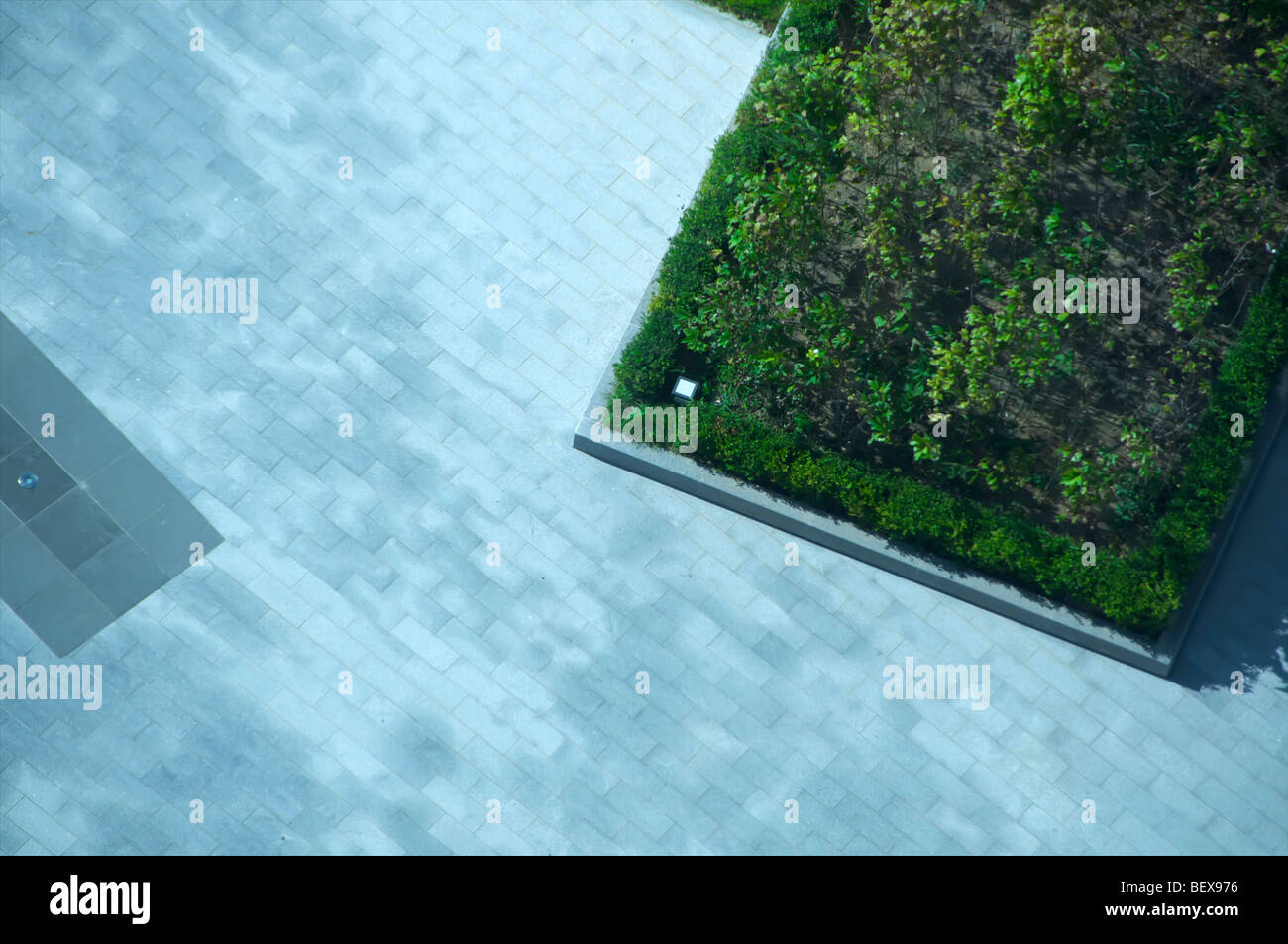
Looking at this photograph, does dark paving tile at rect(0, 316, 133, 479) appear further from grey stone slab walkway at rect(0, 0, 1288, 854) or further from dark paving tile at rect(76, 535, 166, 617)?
dark paving tile at rect(76, 535, 166, 617)

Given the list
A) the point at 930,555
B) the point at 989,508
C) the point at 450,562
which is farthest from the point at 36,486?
the point at 989,508

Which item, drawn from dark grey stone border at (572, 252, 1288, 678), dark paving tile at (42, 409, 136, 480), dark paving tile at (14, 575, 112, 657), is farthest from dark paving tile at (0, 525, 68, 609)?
dark grey stone border at (572, 252, 1288, 678)

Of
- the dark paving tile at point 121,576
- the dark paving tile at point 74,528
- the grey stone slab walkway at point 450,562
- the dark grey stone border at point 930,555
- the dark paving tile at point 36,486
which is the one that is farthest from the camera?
the dark paving tile at point 36,486

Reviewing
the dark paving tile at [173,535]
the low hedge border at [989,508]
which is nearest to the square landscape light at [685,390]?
the low hedge border at [989,508]

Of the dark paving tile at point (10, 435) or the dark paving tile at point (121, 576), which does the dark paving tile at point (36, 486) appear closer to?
the dark paving tile at point (10, 435)

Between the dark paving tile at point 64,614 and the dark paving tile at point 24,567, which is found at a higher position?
the dark paving tile at point 24,567

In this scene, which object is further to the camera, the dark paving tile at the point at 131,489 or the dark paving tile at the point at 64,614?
the dark paving tile at the point at 131,489

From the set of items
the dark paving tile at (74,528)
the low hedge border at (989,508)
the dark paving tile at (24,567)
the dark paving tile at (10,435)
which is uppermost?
the low hedge border at (989,508)

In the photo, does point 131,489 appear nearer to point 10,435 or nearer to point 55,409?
point 55,409
